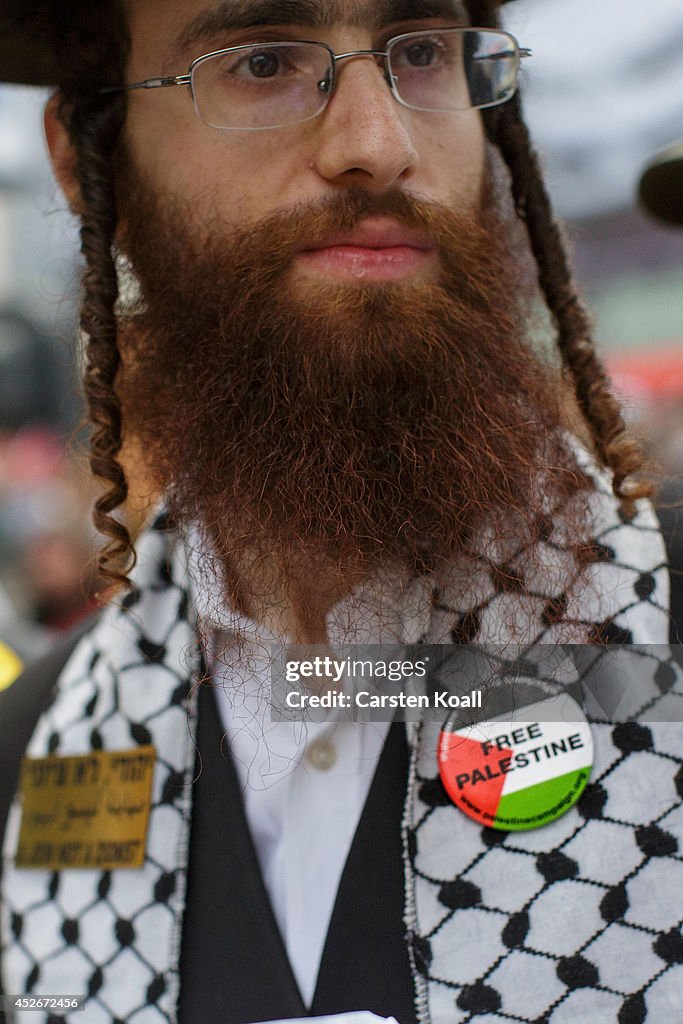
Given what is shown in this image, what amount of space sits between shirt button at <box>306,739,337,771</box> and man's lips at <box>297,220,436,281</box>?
56 cm

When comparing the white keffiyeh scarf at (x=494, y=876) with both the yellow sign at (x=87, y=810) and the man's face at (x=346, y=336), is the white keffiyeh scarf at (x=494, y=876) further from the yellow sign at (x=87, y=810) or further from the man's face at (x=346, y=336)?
the man's face at (x=346, y=336)

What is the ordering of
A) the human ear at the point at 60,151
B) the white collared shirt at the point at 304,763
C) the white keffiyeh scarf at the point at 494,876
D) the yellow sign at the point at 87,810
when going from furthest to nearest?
the human ear at the point at 60,151
the yellow sign at the point at 87,810
the white collared shirt at the point at 304,763
the white keffiyeh scarf at the point at 494,876

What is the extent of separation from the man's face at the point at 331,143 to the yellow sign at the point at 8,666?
35.4 inches

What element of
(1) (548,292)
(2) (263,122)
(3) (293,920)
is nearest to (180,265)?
(2) (263,122)

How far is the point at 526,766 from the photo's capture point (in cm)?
90

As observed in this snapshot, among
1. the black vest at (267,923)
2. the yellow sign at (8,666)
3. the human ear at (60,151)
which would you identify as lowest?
the black vest at (267,923)

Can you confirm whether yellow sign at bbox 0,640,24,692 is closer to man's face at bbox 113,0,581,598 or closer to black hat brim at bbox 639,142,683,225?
man's face at bbox 113,0,581,598

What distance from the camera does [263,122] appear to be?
3.35 ft

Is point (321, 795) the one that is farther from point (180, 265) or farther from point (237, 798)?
point (180, 265)

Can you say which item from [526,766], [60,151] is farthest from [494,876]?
[60,151]

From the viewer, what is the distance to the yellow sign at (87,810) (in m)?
1.08

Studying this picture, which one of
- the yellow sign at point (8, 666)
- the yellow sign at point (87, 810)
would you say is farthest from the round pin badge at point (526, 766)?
the yellow sign at point (8, 666)

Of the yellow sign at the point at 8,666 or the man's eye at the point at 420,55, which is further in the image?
the yellow sign at the point at 8,666

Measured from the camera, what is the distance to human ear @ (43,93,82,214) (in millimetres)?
1318
